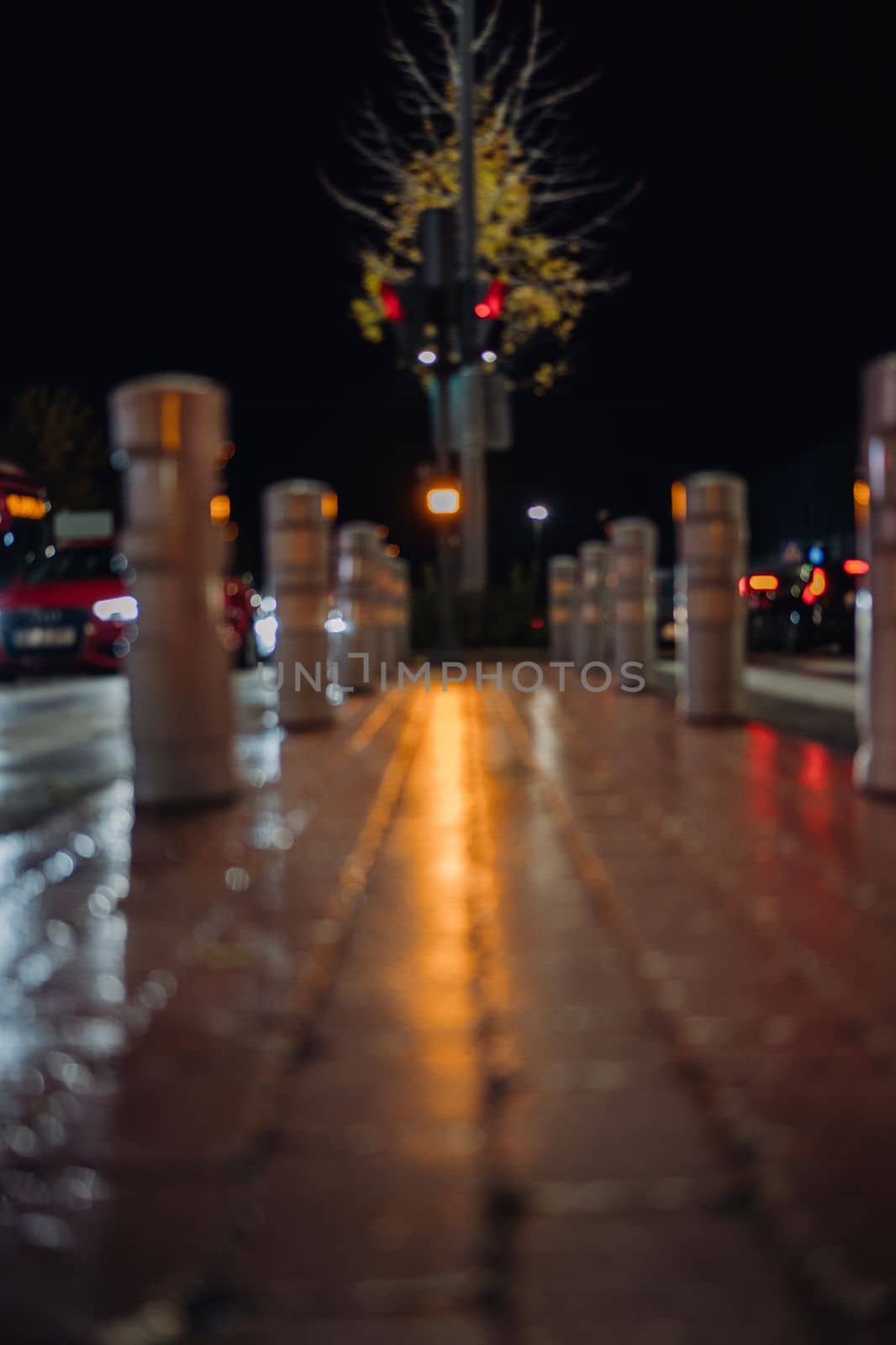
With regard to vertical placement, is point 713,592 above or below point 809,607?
above

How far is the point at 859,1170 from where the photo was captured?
210 centimetres

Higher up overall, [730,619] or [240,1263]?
[730,619]

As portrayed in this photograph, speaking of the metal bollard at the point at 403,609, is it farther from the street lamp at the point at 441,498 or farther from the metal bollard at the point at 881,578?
the metal bollard at the point at 881,578

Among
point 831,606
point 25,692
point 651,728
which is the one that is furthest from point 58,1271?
point 831,606

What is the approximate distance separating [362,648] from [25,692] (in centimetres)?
Result: 378

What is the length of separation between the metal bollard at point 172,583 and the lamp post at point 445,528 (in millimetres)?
12424

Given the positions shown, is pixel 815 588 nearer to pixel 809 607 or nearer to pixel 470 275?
pixel 809 607

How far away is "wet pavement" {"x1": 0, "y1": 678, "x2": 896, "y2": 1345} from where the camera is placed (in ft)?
5.79

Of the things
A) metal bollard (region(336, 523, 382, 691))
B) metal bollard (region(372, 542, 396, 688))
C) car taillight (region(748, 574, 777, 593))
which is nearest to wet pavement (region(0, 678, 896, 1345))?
metal bollard (region(336, 523, 382, 691))

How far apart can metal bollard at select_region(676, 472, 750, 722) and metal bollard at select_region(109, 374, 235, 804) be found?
4038 millimetres

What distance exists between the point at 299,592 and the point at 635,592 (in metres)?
4.83

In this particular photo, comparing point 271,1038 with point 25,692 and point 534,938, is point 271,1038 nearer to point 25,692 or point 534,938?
point 534,938

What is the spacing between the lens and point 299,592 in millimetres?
9594

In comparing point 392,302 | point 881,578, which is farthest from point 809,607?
point 881,578
